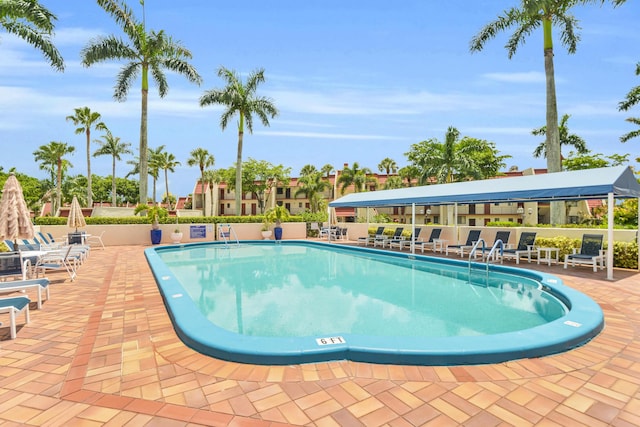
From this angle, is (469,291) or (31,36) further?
(31,36)

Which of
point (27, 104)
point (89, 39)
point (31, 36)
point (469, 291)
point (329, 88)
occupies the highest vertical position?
point (89, 39)

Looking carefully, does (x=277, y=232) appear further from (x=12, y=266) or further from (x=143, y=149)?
(x=12, y=266)

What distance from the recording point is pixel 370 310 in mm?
6117

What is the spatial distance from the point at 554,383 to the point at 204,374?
310 centimetres

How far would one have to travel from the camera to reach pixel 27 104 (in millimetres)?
12430

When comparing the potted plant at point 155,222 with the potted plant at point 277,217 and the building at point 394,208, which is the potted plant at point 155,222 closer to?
the potted plant at point 277,217

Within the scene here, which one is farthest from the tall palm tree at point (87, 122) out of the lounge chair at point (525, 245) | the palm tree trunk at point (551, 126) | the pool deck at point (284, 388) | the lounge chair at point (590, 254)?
the lounge chair at point (590, 254)

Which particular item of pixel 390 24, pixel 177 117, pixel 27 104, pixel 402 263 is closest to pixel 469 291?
pixel 402 263

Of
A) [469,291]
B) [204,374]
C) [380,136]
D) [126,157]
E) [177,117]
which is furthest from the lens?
[126,157]

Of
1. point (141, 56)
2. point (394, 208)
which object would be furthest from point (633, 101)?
point (141, 56)

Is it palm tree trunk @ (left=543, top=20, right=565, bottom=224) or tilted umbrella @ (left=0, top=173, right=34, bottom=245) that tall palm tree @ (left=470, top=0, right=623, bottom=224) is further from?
tilted umbrella @ (left=0, top=173, right=34, bottom=245)

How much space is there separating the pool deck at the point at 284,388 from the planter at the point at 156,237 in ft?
43.9

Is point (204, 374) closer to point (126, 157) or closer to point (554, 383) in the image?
point (554, 383)

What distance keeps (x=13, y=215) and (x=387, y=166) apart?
47.9m
